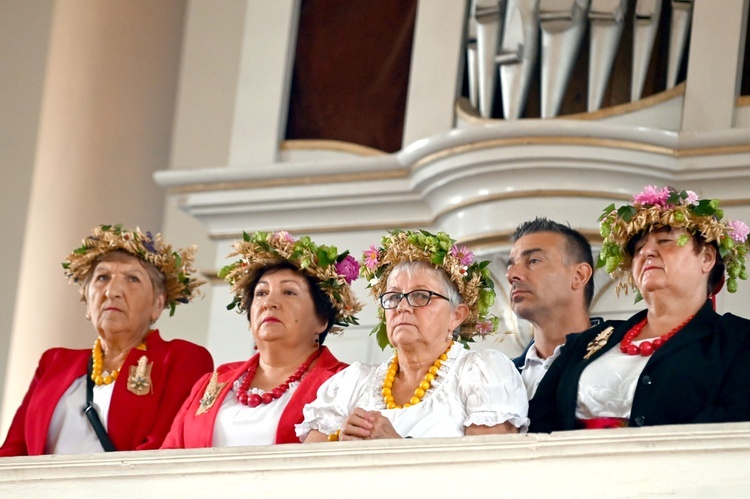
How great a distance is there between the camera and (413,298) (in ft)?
14.6

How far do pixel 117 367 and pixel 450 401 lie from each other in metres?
1.18

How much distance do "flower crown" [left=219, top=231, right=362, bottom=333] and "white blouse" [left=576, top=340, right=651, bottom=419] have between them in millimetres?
815

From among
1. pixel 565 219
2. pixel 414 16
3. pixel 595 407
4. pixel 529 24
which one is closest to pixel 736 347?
pixel 595 407

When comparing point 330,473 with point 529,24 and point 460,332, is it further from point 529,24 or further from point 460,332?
point 529,24

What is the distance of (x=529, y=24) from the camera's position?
589cm

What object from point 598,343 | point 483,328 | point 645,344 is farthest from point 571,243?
point 645,344

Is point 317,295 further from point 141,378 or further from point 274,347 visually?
Answer: point 141,378

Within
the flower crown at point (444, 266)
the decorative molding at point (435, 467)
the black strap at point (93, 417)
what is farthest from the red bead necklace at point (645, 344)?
the black strap at point (93, 417)

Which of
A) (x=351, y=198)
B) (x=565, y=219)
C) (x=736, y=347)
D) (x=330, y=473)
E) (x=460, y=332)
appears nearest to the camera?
(x=330, y=473)

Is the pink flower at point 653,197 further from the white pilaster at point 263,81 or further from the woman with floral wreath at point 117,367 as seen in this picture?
the white pilaster at point 263,81

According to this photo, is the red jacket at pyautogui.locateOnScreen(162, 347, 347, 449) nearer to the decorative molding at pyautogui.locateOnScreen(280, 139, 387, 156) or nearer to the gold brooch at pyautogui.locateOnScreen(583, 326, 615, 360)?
the gold brooch at pyautogui.locateOnScreen(583, 326, 615, 360)

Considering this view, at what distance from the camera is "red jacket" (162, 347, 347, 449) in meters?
4.59

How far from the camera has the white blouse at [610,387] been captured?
14.1ft

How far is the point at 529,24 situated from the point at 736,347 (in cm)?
197
